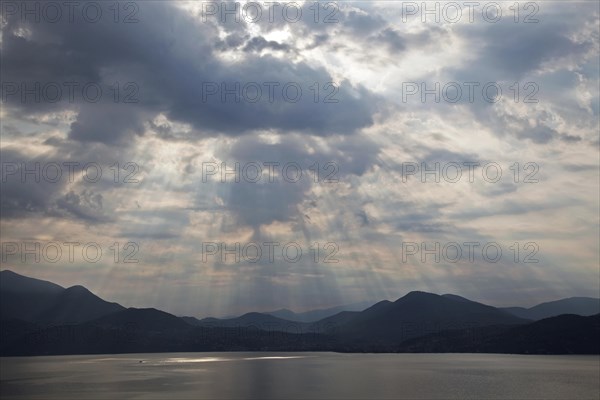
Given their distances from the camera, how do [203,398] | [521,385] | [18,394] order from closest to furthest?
[203,398] → [18,394] → [521,385]

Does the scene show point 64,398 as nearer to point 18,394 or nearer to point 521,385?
point 18,394

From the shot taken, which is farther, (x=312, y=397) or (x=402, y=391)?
(x=402, y=391)

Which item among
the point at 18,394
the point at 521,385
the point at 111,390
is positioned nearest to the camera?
the point at 18,394

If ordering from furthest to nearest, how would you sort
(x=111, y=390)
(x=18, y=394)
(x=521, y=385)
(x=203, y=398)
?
(x=521, y=385) < (x=111, y=390) < (x=18, y=394) < (x=203, y=398)

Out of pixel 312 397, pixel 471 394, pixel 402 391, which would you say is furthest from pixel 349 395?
pixel 471 394

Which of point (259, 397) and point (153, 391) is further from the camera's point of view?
point (153, 391)

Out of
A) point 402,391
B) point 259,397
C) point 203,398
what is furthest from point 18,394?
point 402,391

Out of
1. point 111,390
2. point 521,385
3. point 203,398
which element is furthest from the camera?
point 521,385

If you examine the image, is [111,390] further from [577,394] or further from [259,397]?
[577,394]
